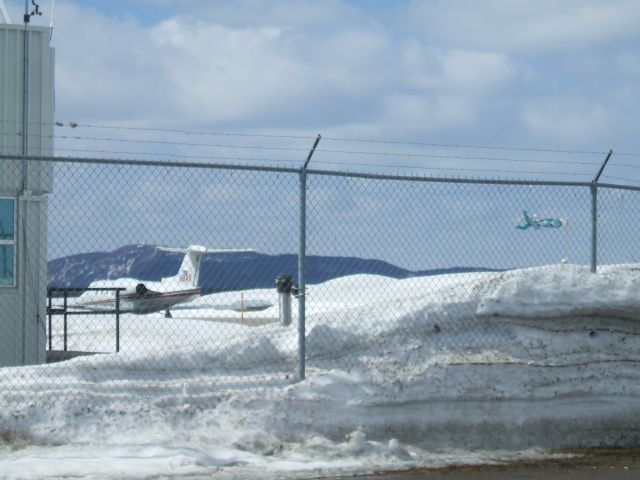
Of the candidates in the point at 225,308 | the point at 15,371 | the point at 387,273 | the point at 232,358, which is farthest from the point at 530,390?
the point at 225,308

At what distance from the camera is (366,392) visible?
9492mm

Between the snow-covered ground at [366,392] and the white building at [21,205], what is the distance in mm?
3032

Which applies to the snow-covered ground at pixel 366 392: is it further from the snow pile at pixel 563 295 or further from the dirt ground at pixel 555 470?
the dirt ground at pixel 555 470

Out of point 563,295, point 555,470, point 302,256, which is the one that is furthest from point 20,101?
point 555,470

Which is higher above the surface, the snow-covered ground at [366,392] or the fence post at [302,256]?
the fence post at [302,256]

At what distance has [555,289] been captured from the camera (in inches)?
409

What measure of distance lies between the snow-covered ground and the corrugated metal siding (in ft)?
11.5

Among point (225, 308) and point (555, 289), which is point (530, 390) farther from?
point (225, 308)

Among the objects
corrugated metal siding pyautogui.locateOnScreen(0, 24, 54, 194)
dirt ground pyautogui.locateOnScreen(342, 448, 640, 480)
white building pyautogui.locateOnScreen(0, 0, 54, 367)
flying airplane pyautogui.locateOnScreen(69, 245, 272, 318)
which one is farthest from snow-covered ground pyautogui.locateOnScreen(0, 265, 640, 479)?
flying airplane pyautogui.locateOnScreen(69, 245, 272, 318)

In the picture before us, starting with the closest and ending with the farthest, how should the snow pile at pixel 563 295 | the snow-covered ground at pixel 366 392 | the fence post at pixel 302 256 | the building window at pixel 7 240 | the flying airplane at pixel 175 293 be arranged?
the snow-covered ground at pixel 366 392, the fence post at pixel 302 256, the snow pile at pixel 563 295, the building window at pixel 7 240, the flying airplane at pixel 175 293

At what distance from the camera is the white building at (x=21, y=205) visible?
12.2m

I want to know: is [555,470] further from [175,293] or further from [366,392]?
[175,293]

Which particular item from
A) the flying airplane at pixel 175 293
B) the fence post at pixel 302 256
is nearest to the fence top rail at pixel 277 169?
the fence post at pixel 302 256

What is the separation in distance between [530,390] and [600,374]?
80cm
